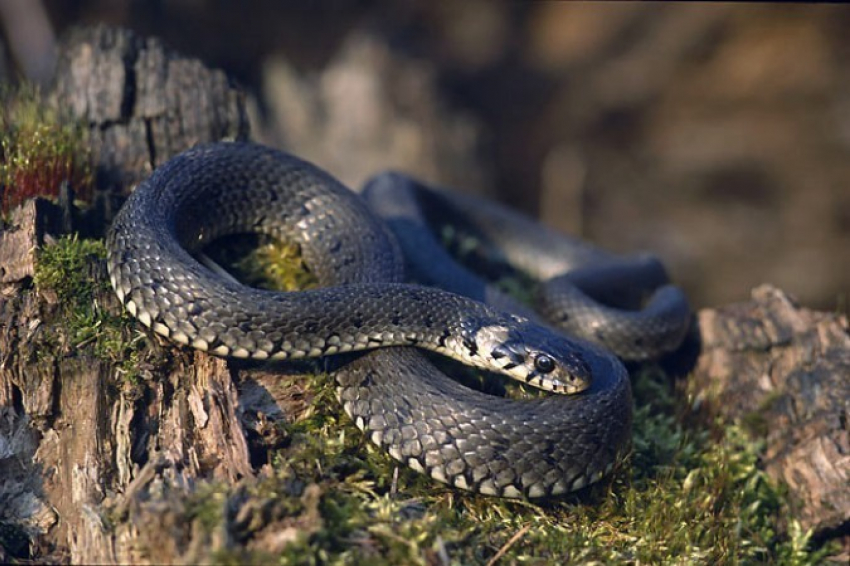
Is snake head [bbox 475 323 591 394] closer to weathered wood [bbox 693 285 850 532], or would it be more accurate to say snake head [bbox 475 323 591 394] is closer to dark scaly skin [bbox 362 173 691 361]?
dark scaly skin [bbox 362 173 691 361]

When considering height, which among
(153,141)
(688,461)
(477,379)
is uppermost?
(153,141)

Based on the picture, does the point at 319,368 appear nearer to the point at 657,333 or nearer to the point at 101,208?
the point at 101,208

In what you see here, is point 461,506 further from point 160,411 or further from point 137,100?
point 137,100

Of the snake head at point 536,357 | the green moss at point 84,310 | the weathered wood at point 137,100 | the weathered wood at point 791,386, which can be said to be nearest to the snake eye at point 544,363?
the snake head at point 536,357

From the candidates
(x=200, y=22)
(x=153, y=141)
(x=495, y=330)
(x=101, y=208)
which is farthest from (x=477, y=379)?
(x=200, y=22)

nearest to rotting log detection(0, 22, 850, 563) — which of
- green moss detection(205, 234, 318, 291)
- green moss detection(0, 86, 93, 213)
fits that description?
green moss detection(0, 86, 93, 213)

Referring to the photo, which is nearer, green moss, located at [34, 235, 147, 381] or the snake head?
green moss, located at [34, 235, 147, 381]

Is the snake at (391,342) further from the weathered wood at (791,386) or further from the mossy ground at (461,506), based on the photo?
the weathered wood at (791,386)
